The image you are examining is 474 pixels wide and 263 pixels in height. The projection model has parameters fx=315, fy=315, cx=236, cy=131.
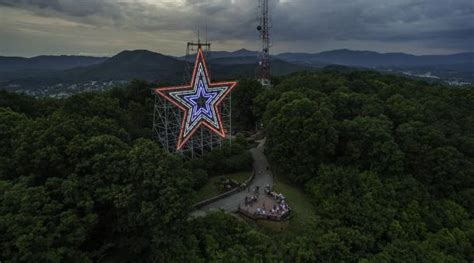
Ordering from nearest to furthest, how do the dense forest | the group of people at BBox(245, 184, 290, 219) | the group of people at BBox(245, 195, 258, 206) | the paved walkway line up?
the dense forest < the group of people at BBox(245, 184, 290, 219) < the paved walkway < the group of people at BBox(245, 195, 258, 206)

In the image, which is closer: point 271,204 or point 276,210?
point 276,210

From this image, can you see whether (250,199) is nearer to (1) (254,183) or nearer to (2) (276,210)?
(2) (276,210)

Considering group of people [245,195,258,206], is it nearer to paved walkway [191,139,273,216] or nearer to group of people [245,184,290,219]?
group of people [245,184,290,219]

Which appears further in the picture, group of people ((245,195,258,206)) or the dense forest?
group of people ((245,195,258,206))

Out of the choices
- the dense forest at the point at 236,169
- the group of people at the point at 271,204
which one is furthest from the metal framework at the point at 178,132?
the group of people at the point at 271,204

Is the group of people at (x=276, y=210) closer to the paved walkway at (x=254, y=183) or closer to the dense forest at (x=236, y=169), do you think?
the dense forest at (x=236, y=169)

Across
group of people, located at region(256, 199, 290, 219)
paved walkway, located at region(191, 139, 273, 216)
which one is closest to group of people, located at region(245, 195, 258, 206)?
paved walkway, located at region(191, 139, 273, 216)

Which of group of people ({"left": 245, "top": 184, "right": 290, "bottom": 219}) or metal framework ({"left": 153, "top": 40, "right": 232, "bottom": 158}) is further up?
metal framework ({"left": 153, "top": 40, "right": 232, "bottom": 158})

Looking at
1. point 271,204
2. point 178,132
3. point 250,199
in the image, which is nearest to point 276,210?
point 271,204
